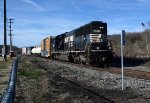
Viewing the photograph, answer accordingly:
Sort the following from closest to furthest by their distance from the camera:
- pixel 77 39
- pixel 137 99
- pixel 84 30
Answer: pixel 137 99, pixel 84 30, pixel 77 39

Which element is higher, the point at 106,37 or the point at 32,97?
the point at 106,37

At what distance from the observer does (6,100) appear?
779 centimetres

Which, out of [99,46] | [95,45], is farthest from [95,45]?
[99,46]

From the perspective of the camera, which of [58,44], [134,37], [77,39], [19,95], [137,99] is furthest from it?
[134,37]

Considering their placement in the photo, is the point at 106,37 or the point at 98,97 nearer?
the point at 98,97

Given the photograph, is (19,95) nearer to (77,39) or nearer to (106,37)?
(106,37)

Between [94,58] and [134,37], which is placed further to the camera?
[134,37]

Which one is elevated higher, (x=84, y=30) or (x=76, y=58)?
(x=84, y=30)

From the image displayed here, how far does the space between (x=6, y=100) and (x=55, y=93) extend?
18.0ft

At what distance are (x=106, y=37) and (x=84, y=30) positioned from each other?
121 inches

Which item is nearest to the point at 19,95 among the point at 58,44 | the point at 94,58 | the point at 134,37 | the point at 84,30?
the point at 94,58

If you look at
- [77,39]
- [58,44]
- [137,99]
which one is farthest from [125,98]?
[58,44]

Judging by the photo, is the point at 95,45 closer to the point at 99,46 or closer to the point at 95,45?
the point at 95,45

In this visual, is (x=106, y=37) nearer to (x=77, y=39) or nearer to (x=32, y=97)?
(x=77, y=39)
